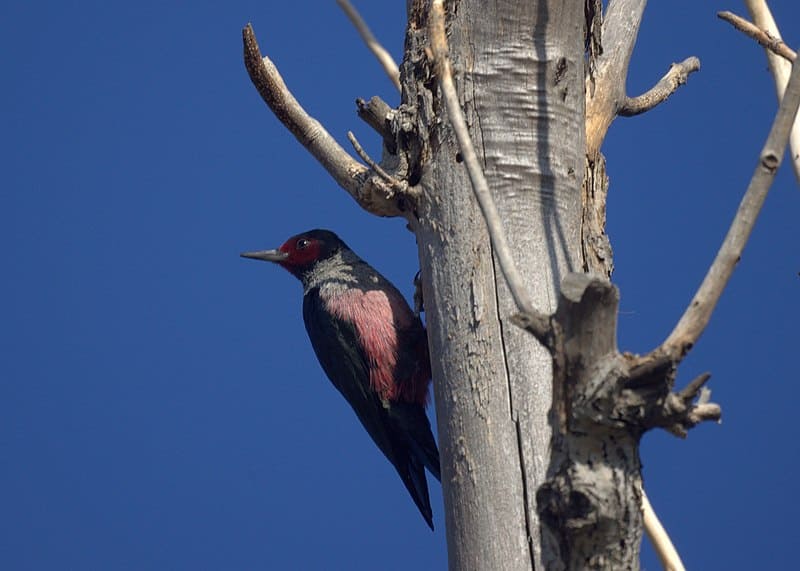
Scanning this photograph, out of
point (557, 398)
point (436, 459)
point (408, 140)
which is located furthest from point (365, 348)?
point (557, 398)

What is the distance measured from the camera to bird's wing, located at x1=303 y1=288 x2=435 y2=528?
111 inches

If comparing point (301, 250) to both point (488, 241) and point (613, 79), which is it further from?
point (488, 241)

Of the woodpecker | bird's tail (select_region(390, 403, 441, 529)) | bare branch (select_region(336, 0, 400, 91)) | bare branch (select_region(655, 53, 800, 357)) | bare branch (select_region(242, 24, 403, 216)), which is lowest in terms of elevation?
bare branch (select_region(655, 53, 800, 357))

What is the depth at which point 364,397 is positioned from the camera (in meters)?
2.87

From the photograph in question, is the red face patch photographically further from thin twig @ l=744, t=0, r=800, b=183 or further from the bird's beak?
thin twig @ l=744, t=0, r=800, b=183

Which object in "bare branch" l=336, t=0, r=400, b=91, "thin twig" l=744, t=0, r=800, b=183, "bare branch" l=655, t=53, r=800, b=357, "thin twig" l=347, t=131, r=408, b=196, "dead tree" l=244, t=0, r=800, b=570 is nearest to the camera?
"bare branch" l=655, t=53, r=800, b=357

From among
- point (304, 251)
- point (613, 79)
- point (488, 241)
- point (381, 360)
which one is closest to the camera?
point (488, 241)

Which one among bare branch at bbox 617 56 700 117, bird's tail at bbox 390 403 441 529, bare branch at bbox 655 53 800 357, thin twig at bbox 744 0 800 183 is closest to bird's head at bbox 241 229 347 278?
bird's tail at bbox 390 403 441 529

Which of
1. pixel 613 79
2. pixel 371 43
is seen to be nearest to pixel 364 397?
pixel 371 43

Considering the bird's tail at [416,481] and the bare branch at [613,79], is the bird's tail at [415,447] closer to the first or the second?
the bird's tail at [416,481]

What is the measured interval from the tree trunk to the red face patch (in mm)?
1260

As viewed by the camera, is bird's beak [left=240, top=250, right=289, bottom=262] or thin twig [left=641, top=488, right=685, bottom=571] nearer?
thin twig [left=641, top=488, right=685, bottom=571]

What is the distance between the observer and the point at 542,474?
157 cm

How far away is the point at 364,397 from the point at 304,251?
508 mm
